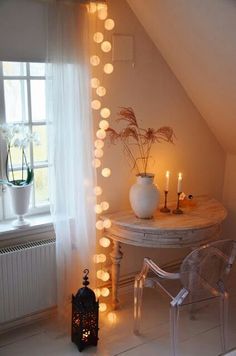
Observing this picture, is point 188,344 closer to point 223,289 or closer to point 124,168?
point 223,289

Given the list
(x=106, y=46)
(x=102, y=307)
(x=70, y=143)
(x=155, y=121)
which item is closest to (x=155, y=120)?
(x=155, y=121)

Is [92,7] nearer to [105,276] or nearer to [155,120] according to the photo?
[155,120]

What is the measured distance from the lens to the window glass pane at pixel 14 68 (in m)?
2.47

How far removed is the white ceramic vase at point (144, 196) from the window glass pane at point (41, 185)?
60 cm

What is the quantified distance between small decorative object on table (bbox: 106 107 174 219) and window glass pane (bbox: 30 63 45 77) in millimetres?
566

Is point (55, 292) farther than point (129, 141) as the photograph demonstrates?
No

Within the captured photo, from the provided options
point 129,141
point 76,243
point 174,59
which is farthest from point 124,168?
point 174,59

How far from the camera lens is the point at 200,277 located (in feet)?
7.54

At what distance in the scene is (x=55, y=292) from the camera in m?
2.68

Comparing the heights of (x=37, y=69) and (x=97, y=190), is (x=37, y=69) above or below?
above

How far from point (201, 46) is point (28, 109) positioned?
1153 millimetres

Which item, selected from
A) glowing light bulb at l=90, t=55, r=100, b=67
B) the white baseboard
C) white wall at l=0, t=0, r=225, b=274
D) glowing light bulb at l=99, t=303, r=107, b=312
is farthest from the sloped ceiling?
the white baseboard

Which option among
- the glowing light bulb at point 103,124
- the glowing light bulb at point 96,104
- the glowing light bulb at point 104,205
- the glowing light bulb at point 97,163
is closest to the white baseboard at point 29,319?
the glowing light bulb at point 104,205

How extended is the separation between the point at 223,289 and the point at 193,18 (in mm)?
1595
